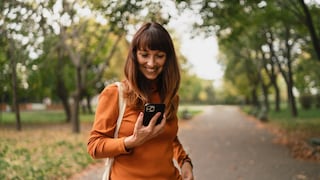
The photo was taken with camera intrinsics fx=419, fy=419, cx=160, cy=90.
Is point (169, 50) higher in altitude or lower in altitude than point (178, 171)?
higher

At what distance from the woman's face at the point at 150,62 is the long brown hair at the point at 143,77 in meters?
0.02

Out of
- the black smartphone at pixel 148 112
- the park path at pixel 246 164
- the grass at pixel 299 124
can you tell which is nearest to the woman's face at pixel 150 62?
the black smartphone at pixel 148 112

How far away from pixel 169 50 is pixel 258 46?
2805 centimetres

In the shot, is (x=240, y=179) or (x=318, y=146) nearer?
(x=240, y=179)

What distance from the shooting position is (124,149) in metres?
1.97

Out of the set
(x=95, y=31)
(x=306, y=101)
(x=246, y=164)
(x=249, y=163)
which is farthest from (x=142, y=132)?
(x=306, y=101)

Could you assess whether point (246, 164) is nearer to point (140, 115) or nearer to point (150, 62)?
point (150, 62)

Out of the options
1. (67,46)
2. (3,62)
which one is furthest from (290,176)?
(67,46)

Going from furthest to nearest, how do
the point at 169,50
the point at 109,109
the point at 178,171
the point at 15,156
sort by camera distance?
the point at 15,156
the point at 178,171
the point at 169,50
the point at 109,109

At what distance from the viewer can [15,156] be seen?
30.4 ft

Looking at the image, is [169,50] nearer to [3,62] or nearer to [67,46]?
[3,62]

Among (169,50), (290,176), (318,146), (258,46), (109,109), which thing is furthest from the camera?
(258,46)

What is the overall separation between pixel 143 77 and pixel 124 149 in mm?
410

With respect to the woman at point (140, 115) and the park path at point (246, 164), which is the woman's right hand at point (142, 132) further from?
the park path at point (246, 164)
